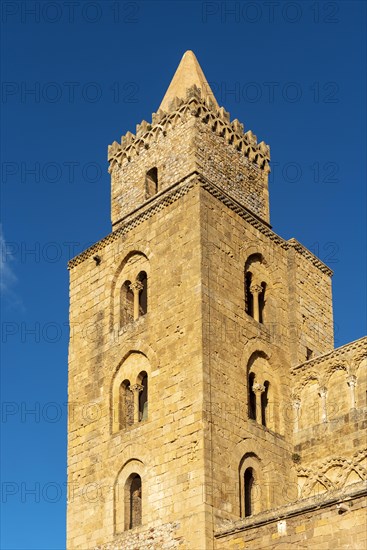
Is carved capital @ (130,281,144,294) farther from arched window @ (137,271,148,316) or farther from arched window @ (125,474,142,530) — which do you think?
arched window @ (125,474,142,530)

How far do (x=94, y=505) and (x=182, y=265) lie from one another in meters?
5.44

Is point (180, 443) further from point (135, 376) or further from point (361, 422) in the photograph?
point (361, 422)

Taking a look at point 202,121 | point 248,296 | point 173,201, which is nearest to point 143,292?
point 173,201

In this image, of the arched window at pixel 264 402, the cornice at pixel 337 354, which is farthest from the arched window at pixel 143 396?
the cornice at pixel 337 354

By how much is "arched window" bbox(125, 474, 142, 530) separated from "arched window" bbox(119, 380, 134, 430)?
1.29m

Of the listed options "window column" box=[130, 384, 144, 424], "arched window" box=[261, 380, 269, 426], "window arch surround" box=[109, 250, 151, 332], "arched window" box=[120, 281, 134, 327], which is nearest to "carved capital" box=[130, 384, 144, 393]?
"window column" box=[130, 384, 144, 424]

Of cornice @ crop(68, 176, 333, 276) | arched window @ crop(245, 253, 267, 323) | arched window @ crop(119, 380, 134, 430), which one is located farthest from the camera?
arched window @ crop(245, 253, 267, 323)

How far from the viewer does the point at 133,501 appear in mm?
21141

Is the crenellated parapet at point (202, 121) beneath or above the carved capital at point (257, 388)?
above

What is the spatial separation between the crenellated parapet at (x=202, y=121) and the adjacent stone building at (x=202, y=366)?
53mm

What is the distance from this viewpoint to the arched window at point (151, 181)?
24188mm

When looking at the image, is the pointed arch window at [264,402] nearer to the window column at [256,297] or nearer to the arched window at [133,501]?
the window column at [256,297]

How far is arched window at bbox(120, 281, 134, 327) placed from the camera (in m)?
23.2

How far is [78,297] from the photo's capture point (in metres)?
24.6
